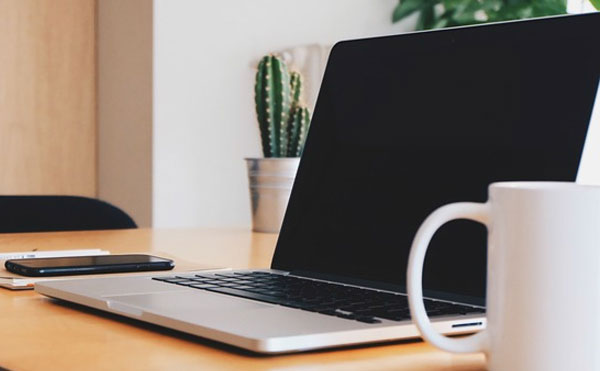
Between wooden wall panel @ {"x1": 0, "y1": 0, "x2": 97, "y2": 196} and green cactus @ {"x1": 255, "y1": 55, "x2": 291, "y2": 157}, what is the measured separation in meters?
1.17

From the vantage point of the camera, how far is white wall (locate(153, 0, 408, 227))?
8.76ft

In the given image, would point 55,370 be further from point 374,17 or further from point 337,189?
point 374,17

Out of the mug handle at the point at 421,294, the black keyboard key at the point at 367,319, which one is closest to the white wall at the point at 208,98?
the black keyboard key at the point at 367,319

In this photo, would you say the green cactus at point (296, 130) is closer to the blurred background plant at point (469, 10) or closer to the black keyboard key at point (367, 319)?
the black keyboard key at point (367, 319)

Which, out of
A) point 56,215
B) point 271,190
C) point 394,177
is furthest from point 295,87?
point 394,177

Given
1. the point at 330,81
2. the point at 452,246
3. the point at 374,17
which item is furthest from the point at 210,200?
the point at 452,246

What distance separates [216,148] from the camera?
2781 mm

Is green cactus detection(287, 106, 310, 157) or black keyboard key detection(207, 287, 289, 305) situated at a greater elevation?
green cactus detection(287, 106, 310, 157)

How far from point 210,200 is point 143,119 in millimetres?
313

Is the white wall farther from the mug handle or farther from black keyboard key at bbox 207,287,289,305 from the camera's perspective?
the mug handle

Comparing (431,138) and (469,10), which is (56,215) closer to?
(431,138)

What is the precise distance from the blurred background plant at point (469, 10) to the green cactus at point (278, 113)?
1314mm

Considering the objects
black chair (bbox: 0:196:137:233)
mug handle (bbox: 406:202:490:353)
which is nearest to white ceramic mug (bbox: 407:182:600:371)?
mug handle (bbox: 406:202:490:353)

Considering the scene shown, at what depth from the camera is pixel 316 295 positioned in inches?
26.2
